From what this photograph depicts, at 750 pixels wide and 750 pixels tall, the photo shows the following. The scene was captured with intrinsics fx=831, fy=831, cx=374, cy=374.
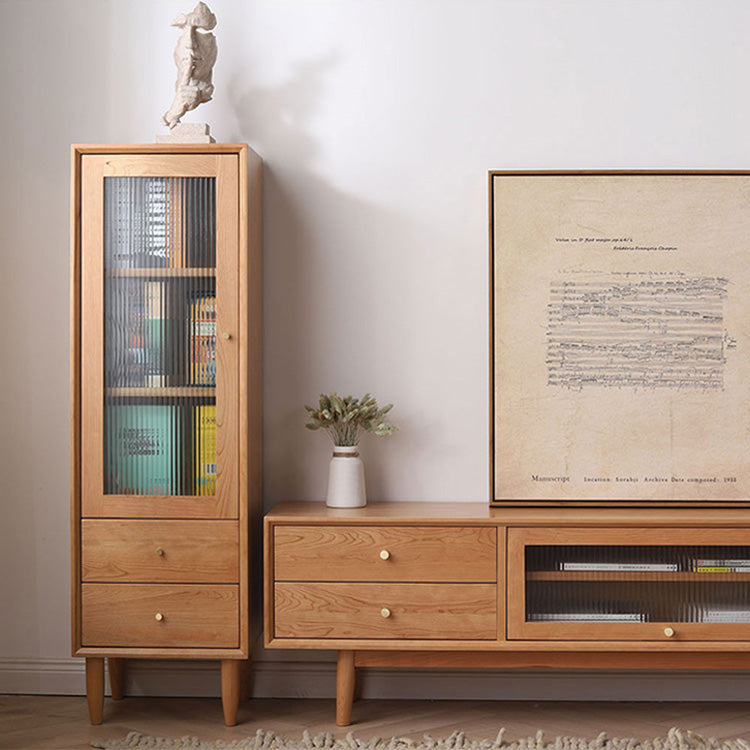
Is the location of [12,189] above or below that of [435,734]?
above

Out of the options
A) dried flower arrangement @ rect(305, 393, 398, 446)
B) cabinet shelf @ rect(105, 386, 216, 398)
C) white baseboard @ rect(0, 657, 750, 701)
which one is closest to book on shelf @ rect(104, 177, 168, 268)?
cabinet shelf @ rect(105, 386, 216, 398)

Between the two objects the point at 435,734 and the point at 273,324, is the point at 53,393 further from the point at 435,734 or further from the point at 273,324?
the point at 435,734

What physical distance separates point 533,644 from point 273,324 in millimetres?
1241

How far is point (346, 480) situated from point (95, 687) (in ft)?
3.09

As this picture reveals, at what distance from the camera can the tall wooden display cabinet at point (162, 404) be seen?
2.34 meters

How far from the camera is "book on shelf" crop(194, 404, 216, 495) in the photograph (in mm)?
2363

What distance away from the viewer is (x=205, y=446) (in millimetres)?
2369

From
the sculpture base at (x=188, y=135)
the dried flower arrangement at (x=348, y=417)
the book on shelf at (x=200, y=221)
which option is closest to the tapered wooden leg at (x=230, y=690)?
the dried flower arrangement at (x=348, y=417)

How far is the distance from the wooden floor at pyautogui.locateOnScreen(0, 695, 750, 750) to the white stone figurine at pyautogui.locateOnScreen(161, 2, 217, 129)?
1767 mm

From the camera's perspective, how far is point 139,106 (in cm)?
267

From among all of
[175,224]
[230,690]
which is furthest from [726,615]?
[175,224]

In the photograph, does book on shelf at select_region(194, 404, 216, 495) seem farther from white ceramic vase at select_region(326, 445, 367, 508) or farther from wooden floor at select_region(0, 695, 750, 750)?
wooden floor at select_region(0, 695, 750, 750)

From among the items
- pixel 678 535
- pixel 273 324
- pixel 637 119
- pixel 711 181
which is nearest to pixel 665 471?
pixel 678 535

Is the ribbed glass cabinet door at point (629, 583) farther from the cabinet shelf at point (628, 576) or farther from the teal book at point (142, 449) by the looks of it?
the teal book at point (142, 449)
